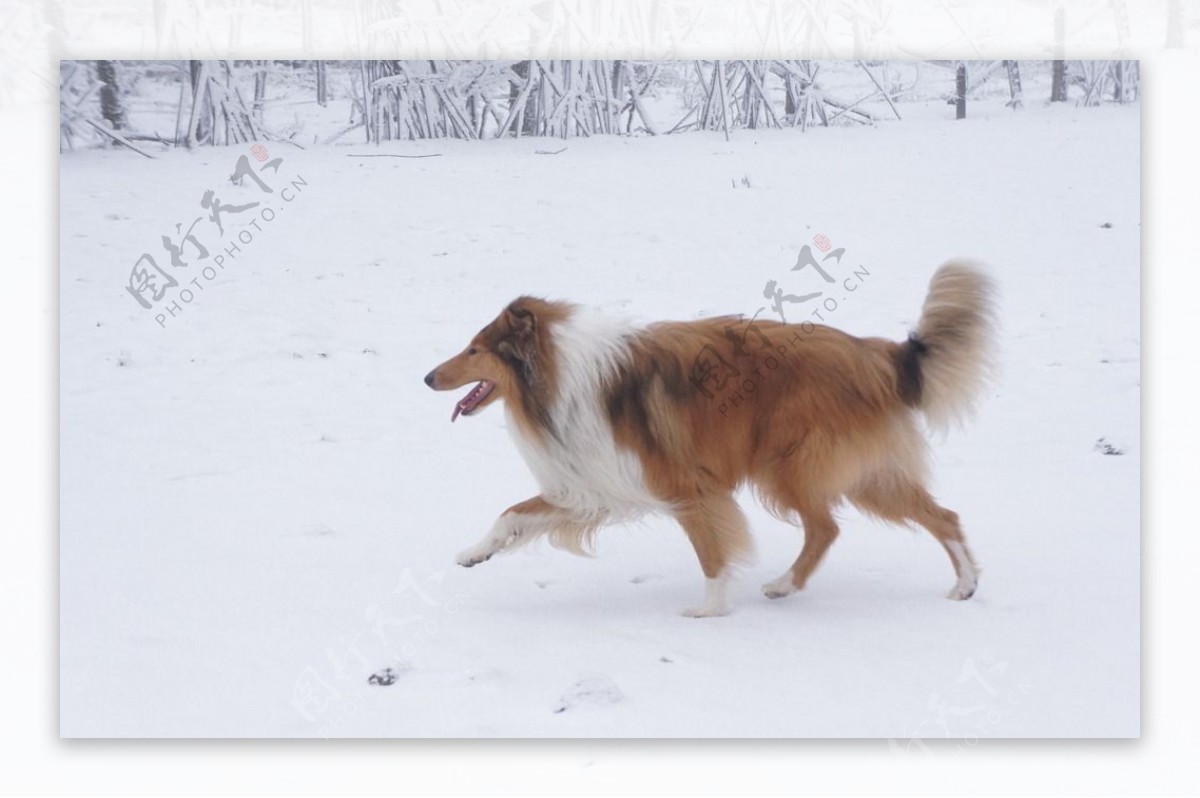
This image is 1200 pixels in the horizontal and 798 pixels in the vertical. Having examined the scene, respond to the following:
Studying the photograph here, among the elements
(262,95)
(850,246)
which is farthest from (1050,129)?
(262,95)

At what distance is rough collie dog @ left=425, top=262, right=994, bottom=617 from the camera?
3559mm

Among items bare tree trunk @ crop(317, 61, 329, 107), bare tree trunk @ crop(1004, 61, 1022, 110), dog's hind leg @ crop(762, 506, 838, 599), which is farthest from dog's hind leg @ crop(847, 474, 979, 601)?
bare tree trunk @ crop(317, 61, 329, 107)

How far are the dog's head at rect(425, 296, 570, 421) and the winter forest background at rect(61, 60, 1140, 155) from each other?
74 centimetres

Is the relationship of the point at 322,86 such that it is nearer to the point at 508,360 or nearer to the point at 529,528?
the point at 508,360

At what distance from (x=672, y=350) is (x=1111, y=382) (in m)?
1.38

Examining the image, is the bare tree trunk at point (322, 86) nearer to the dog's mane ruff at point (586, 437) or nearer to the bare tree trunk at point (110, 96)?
the bare tree trunk at point (110, 96)

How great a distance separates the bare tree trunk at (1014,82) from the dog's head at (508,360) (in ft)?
4.99

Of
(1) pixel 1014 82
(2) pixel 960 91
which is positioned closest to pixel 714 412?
(2) pixel 960 91

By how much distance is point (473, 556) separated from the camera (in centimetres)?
365

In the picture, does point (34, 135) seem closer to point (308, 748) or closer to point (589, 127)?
point (589, 127)

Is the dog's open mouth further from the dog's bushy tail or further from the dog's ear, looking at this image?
the dog's bushy tail

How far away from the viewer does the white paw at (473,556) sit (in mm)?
3639

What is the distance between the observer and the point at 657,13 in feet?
12.5

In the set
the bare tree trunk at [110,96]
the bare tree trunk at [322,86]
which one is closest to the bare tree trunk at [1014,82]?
the bare tree trunk at [322,86]
